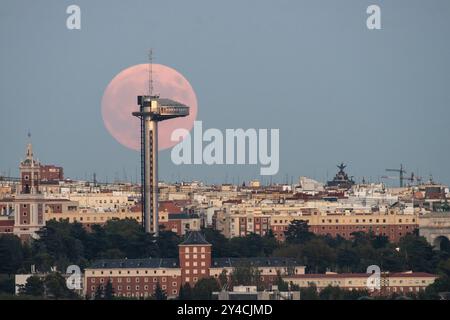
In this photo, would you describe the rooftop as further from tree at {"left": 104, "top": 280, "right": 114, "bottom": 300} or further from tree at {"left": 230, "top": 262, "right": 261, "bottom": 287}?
tree at {"left": 104, "top": 280, "right": 114, "bottom": 300}

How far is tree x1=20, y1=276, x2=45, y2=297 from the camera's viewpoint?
197 feet

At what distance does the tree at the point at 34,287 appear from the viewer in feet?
197

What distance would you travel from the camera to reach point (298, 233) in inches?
3482

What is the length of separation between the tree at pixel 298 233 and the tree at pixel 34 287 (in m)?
21.3

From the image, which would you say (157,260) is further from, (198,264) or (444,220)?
(444,220)

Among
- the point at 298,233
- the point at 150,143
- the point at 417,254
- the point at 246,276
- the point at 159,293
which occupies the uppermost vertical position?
the point at 150,143

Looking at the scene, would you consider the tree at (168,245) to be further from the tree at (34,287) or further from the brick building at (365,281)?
the tree at (34,287)

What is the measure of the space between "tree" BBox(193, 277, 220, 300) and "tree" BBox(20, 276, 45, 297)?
3.23m

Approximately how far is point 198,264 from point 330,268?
3.22 m

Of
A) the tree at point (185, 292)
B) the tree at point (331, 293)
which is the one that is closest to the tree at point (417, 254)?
the tree at point (185, 292)

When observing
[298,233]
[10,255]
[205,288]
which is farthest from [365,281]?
[298,233]

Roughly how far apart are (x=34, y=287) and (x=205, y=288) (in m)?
4.03

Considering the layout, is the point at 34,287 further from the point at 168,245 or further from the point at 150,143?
the point at 150,143
